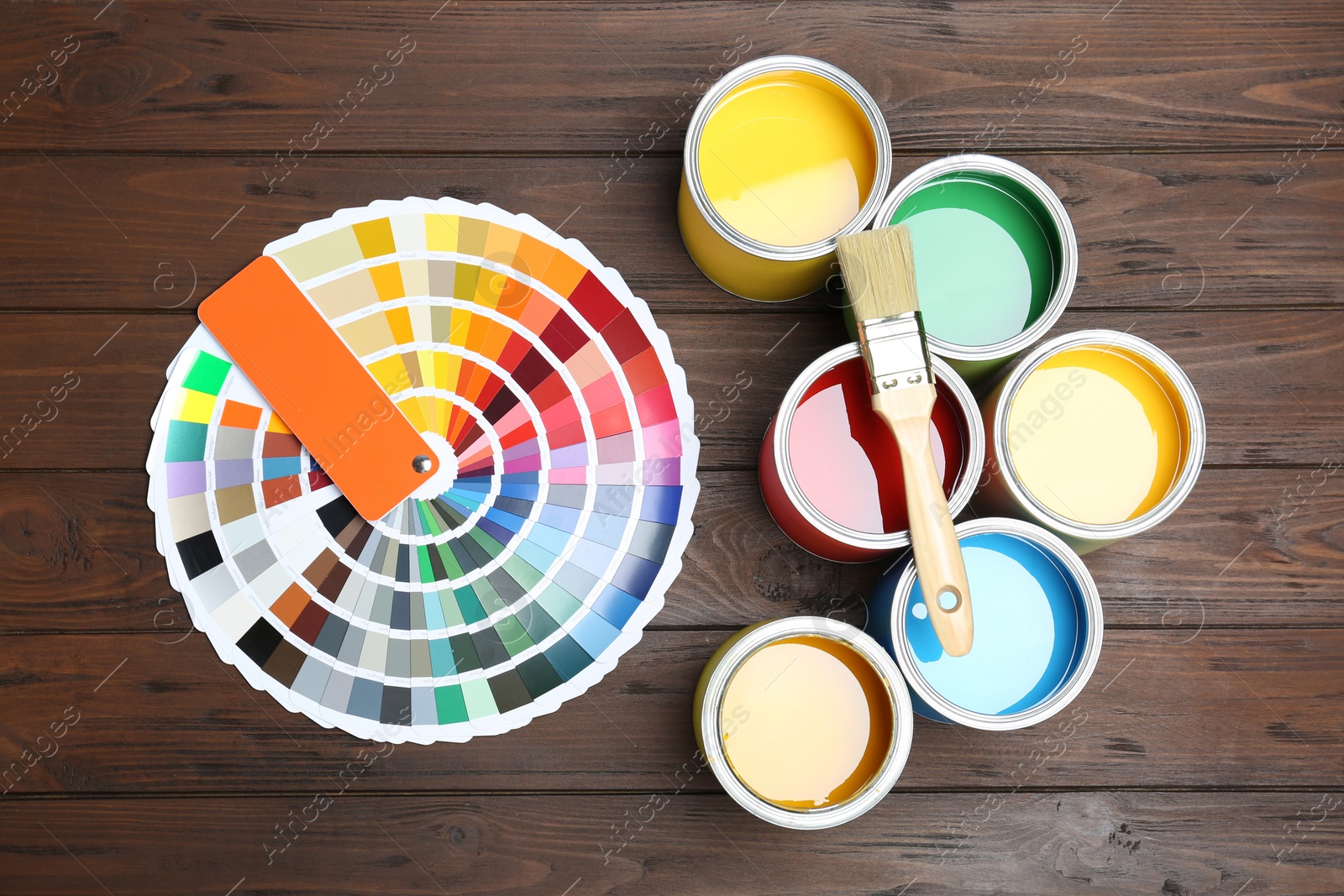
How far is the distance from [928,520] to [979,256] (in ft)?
1.09

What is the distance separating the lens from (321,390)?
979 millimetres

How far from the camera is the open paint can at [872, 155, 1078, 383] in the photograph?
0.92 meters

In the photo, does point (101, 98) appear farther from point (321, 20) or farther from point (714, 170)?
point (714, 170)

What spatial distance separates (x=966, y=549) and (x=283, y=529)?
80 centimetres

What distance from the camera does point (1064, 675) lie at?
885mm

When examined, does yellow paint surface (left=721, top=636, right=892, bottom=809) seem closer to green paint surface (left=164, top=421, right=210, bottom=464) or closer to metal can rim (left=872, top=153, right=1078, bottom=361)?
metal can rim (left=872, top=153, right=1078, bottom=361)

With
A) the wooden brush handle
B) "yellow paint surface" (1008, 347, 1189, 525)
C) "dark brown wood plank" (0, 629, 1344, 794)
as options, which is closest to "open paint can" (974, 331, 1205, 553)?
"yellow paint surface" (1008, 347, 1189, 525)

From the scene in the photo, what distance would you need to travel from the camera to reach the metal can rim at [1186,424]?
2.76 feet

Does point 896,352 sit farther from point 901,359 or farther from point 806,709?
point 806,709

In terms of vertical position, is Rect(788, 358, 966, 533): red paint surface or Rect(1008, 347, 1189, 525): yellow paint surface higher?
Rect(788, 358, 966, 533): red paint surface

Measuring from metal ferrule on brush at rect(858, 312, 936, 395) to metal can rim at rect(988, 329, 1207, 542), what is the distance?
4.3 inches

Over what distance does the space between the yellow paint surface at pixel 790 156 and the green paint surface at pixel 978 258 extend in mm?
80

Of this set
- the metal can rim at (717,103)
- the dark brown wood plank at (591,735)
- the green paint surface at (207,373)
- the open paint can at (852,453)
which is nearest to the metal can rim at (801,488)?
the open paint can at (852,453)

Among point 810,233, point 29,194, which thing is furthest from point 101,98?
point 810,233
